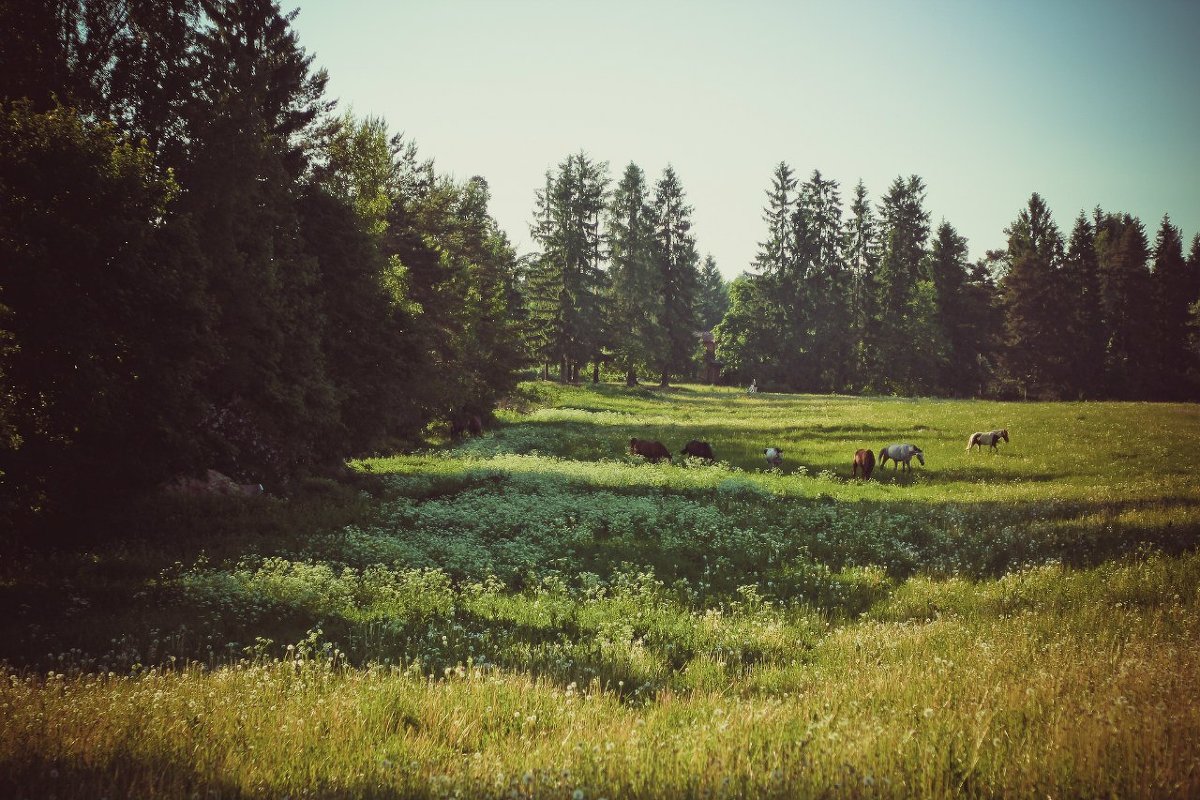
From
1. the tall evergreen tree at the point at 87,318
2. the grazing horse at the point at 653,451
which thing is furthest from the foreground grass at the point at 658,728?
the grazing horse at the point at 653,451

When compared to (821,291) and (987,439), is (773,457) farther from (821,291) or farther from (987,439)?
(821,291)

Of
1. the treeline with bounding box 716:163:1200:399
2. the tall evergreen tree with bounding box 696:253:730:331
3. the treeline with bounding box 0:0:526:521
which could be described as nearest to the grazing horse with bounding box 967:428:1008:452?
the treeline with bounding box 0:0:526:521

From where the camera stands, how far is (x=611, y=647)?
27.5 ft

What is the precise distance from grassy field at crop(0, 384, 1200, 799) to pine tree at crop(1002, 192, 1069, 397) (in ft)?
236

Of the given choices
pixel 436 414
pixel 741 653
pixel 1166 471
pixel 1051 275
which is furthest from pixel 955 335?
pixel 741 653

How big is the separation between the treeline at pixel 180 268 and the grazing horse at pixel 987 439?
2769 cm

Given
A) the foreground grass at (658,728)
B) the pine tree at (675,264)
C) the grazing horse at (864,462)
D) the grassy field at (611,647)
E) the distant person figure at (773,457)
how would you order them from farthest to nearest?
1. the pine tree at (675,264)
2. the distant person figure at (773,457)
3. the grazing horse at (864,462)
4. the grassy field at (611,647)
5. the foreground grass at (658,728)

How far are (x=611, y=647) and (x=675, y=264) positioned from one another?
265ft

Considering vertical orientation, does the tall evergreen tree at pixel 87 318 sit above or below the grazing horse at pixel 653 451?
above

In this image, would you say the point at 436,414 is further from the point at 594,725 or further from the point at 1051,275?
the point at 1051,275

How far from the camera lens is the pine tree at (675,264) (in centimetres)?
8456

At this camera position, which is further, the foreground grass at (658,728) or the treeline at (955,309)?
the treeline at (955,309)

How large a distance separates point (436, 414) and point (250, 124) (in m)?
21.6

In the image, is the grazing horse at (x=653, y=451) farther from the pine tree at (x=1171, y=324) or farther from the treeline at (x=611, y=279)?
the pine tree at (x=1171, y=324)
